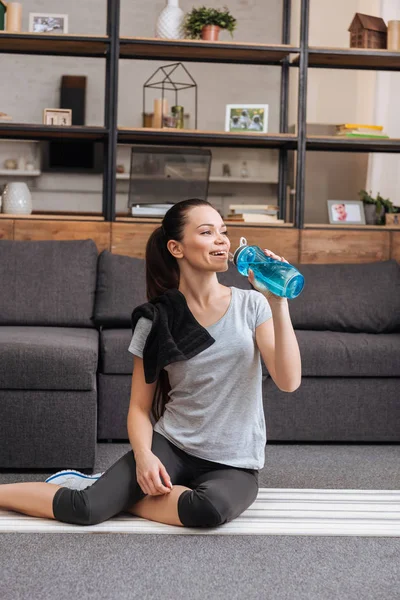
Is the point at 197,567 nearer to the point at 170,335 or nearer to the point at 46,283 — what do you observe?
the point at 170,335

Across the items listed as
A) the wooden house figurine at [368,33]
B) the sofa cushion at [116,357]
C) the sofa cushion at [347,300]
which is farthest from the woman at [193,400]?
the wooden house figurine at [368,33]

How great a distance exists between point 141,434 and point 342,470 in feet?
3.18

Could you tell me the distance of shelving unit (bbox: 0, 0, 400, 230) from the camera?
13.4 feet

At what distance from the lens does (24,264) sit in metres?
3.58

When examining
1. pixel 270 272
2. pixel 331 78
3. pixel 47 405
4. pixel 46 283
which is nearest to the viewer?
pixel 270 272

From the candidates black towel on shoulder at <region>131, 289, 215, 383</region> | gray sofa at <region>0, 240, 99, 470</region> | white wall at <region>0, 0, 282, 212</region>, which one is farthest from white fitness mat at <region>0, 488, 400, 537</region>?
white wall at <region>0, 0, 282, 212</region>

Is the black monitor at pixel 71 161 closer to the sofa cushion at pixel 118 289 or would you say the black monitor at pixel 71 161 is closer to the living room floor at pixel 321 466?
the sofa cushion at pixel 118 289

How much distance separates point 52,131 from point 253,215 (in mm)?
1069

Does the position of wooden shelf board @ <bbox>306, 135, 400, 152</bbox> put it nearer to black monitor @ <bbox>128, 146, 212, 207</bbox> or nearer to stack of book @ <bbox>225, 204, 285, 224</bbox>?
stack of book @ <bbox>225, 204, 285, 224</bbox>

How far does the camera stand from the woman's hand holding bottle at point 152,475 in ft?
6.56

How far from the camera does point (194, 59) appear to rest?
4.45m

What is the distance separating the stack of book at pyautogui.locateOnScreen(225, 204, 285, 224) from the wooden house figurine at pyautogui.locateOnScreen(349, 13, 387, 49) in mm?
947

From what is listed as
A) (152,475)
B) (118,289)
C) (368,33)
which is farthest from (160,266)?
(368,33)

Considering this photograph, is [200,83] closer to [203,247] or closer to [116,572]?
[203,247]
